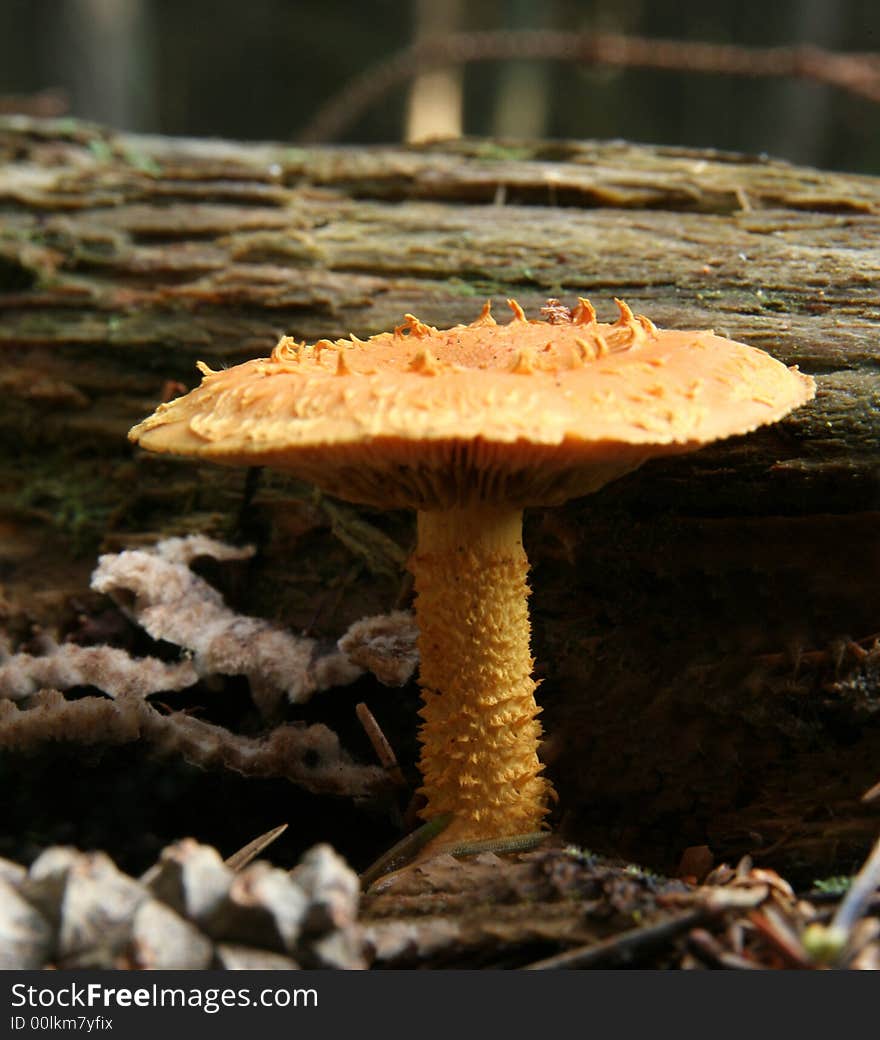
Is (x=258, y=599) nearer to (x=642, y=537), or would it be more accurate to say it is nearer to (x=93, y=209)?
(x=642, y=537)

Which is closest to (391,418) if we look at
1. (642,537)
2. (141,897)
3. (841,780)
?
(141,897)

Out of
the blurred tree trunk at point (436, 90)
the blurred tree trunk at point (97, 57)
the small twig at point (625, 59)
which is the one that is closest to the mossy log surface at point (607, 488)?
the small twig at point (625, 59)

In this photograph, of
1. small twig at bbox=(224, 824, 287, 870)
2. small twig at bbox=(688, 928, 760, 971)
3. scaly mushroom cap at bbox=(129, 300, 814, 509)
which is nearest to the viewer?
small twig at bbox=(688, 928, 760, 971)

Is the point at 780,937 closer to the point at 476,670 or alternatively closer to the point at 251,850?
the point at 476,670

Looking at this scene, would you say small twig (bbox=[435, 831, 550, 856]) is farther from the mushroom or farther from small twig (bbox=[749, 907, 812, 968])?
small twig (bbox=[749, 907, 812, 968])

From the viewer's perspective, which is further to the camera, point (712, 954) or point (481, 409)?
point (481, 409)

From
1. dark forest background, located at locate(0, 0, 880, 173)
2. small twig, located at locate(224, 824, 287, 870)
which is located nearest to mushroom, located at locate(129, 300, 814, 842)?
small twig, located at locate(224, 824, 287, 870)

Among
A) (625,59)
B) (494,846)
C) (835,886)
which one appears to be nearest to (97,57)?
(625,59)
